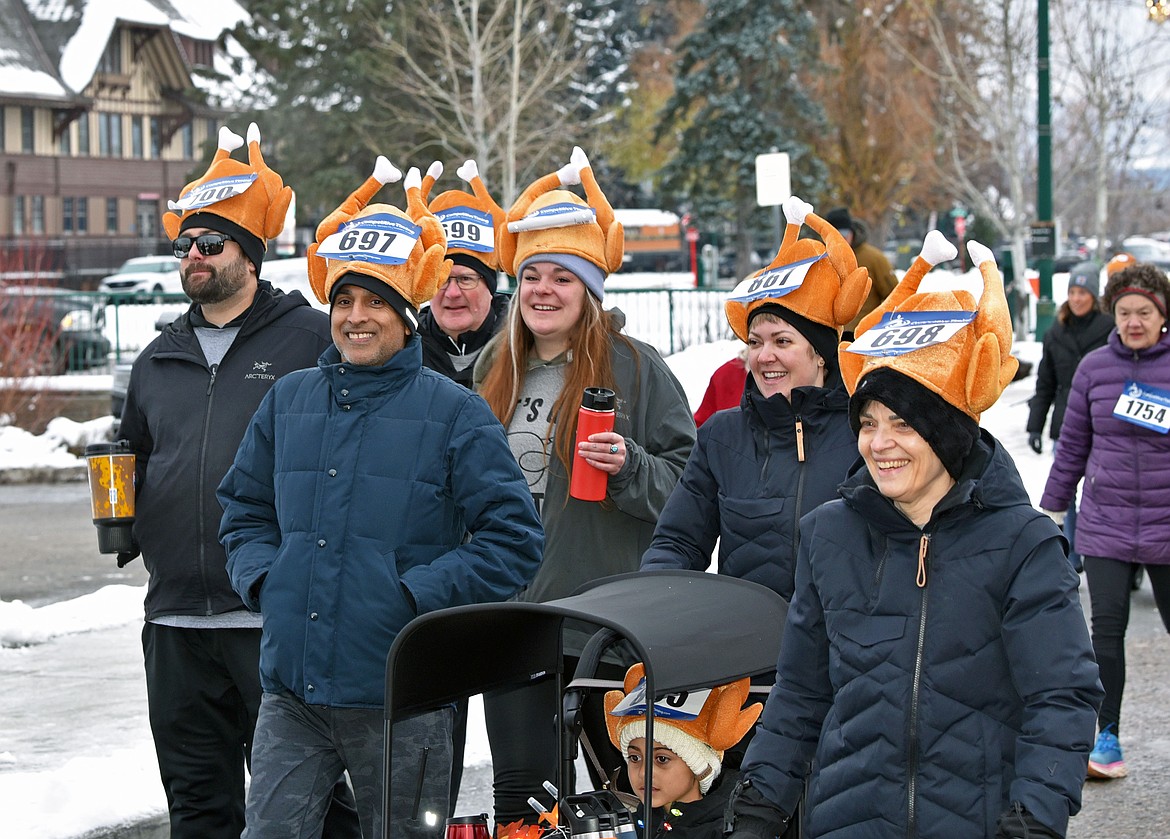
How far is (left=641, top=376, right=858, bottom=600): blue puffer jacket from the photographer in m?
4.12

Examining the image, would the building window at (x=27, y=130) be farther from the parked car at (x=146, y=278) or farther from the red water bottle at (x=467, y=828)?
the red water bottle at (x=467, y=828)

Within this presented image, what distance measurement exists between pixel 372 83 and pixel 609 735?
36.7 metres

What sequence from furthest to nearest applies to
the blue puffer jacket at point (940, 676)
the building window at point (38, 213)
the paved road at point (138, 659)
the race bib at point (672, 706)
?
the building window at point (38, 213)
the paved road at point (138, 659)
the race bib at point (672, 706)
the blue puffer jacket at point (940, 676)

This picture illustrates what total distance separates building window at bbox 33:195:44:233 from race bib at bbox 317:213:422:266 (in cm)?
5353

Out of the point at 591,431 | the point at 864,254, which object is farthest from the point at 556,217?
the point at 864,254

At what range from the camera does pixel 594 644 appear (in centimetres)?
370

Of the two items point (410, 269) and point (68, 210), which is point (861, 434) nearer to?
point (410, 269)

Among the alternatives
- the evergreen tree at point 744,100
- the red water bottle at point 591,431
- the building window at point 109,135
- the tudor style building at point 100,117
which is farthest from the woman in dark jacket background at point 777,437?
the building window at point 109,135

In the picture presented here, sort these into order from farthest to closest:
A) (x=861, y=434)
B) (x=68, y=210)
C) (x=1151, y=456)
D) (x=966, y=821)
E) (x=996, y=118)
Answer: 1. (x=68, y=210)
2. (x=996, y=118)
3. (x=1151, y=456)
4. (x=861, y=434)
5. (x=966, y=821)

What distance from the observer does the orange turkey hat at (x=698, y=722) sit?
383 cm

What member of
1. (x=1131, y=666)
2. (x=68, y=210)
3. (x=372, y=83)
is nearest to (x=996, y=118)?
(x=372, y=83)

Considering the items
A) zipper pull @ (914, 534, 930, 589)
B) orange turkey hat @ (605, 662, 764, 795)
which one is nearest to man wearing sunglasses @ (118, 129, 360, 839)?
orange turkey hat @ (605, 662, 764, 795)

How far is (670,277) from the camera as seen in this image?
52.2 m

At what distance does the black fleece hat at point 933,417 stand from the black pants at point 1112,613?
3205 millimetres
